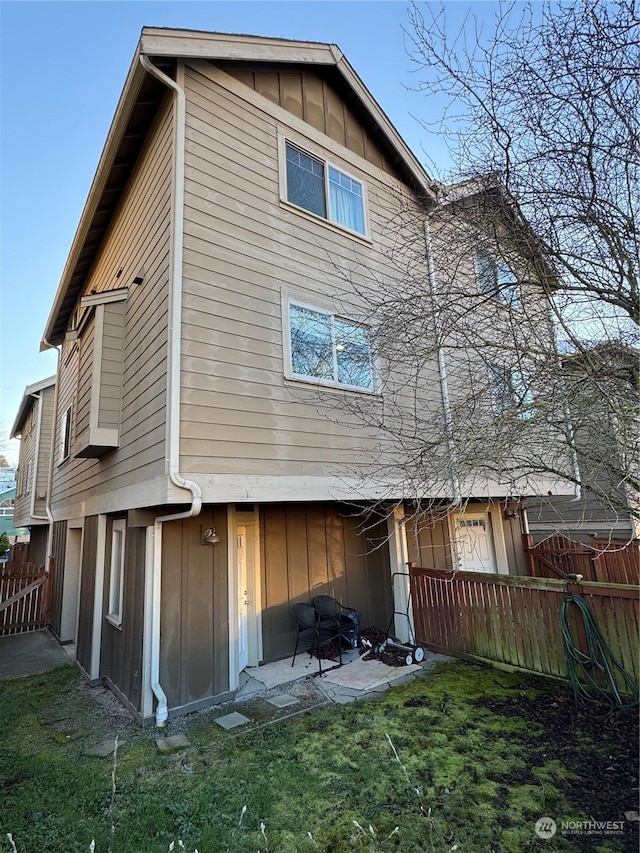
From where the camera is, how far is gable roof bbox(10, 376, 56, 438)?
13526mm

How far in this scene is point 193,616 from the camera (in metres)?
5.08

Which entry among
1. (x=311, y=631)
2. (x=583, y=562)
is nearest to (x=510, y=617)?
(x=311, y=631)

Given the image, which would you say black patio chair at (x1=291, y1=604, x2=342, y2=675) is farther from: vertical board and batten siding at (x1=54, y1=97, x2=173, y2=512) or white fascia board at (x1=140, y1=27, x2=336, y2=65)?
white fascia board at (x1=140, y1=27, x2=336, y2=65)

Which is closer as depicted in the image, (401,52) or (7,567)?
(401,52)

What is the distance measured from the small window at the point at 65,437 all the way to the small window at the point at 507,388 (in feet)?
26.6

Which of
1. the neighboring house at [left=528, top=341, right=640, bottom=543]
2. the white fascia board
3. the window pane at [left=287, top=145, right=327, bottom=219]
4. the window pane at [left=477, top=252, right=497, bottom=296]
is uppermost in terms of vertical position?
the white fascia board

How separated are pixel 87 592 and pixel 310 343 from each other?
5.94 m

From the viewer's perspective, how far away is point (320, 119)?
7145 mm

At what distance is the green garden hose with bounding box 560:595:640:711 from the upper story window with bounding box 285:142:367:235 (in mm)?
6269

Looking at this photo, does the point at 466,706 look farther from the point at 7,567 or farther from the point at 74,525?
the point at 7,567

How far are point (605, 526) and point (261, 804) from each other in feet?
39.2

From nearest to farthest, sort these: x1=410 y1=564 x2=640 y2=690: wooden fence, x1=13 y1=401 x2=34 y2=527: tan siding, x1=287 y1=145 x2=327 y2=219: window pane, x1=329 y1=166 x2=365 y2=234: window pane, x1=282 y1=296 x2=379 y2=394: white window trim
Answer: x1=410 y1=564 x2=640 y2=690: wooden fence < x1=282 y1=296 x2=379 y2=394: white window trim < x1=287 y1=145 x2=327 y2=219: window pane < x1=329 y1=166 x2=365 y2=234: window pane < x1=13 y1=401 x2=34 y2=527: tan siding

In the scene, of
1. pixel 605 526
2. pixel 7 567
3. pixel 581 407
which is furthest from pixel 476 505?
pixel 7 567

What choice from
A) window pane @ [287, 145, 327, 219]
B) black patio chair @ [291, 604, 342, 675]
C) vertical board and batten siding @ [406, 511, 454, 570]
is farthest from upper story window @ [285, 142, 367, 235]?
black patio chair @ [291, 604, 342, 675]
